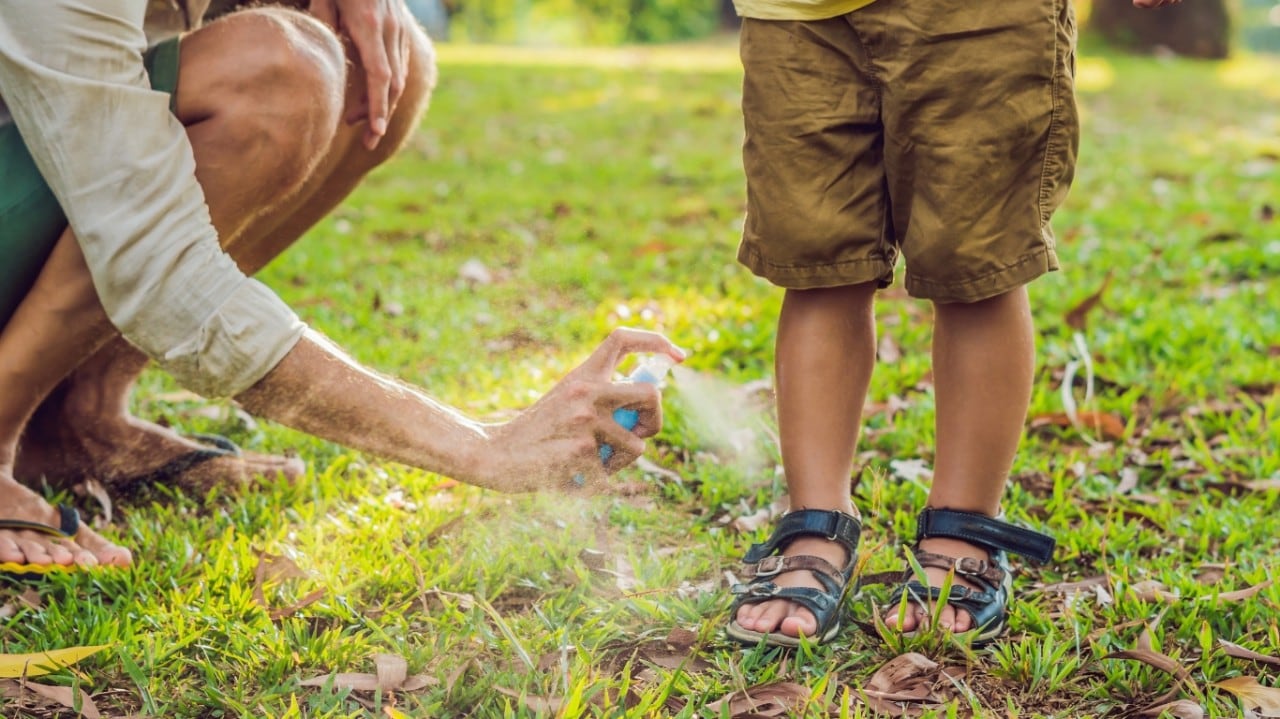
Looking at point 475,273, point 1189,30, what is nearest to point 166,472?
point 475,273

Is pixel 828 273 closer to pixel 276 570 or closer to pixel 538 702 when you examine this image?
pixel 538 702

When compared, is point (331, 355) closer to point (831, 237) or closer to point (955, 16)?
point (831, 237)

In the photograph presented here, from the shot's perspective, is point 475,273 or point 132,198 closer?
point 132,198

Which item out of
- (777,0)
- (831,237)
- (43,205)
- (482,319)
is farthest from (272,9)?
(482,319)

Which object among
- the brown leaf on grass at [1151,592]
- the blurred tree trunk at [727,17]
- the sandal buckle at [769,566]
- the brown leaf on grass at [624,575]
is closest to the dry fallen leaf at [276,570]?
the brown leaf on grass at [624,575]

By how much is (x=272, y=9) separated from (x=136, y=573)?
917 millimetres

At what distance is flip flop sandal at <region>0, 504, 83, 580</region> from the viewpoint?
1858 mm

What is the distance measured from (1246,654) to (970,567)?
37cm

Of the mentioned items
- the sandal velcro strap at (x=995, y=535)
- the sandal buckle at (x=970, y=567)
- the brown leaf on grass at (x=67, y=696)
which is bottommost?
the brown leaf on grass at (x=67, y=696)

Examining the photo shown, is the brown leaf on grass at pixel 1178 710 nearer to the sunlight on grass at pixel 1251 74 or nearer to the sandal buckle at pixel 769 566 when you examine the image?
the sandal buckle at pixel 769 566

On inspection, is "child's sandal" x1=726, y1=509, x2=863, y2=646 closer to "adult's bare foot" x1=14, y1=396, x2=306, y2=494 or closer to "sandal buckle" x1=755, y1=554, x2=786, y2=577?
"sandal buckle" x1=755, y1=554, x2=786, y2=577

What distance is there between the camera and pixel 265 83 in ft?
6.16

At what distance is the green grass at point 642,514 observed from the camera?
5.31ft

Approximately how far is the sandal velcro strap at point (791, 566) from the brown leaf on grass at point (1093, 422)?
0.92m
